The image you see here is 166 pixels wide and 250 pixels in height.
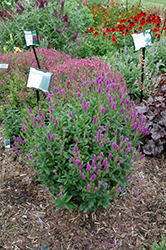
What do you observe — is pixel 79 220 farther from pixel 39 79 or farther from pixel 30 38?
pixel 30 38

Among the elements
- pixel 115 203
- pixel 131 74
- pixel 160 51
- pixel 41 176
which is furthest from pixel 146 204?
pixel 160 51

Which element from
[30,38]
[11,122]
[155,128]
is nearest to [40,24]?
[30,38]

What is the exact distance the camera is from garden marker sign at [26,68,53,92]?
2342 millimetres

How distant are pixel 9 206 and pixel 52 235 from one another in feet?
2.03

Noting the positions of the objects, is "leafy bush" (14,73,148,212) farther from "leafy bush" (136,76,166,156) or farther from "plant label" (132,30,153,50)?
"plant label" (132,30,153,50)

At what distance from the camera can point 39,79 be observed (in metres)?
2.37

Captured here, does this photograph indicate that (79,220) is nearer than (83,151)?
No

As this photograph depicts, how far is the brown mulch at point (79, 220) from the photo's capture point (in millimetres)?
2146

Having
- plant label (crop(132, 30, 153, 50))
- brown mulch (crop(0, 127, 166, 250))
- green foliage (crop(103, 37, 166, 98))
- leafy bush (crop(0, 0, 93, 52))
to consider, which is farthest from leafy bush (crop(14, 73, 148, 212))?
leafy bush (crop(0, 0, 93, 52))

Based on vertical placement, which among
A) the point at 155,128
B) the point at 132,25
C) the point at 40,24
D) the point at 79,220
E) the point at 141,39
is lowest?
the point at 79,220

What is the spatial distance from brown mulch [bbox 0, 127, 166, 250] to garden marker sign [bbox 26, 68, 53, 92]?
1155 mm

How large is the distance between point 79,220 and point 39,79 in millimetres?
1554

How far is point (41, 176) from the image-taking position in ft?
7.34

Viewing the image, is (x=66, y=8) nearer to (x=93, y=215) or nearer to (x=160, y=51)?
(x=160, y=51)
